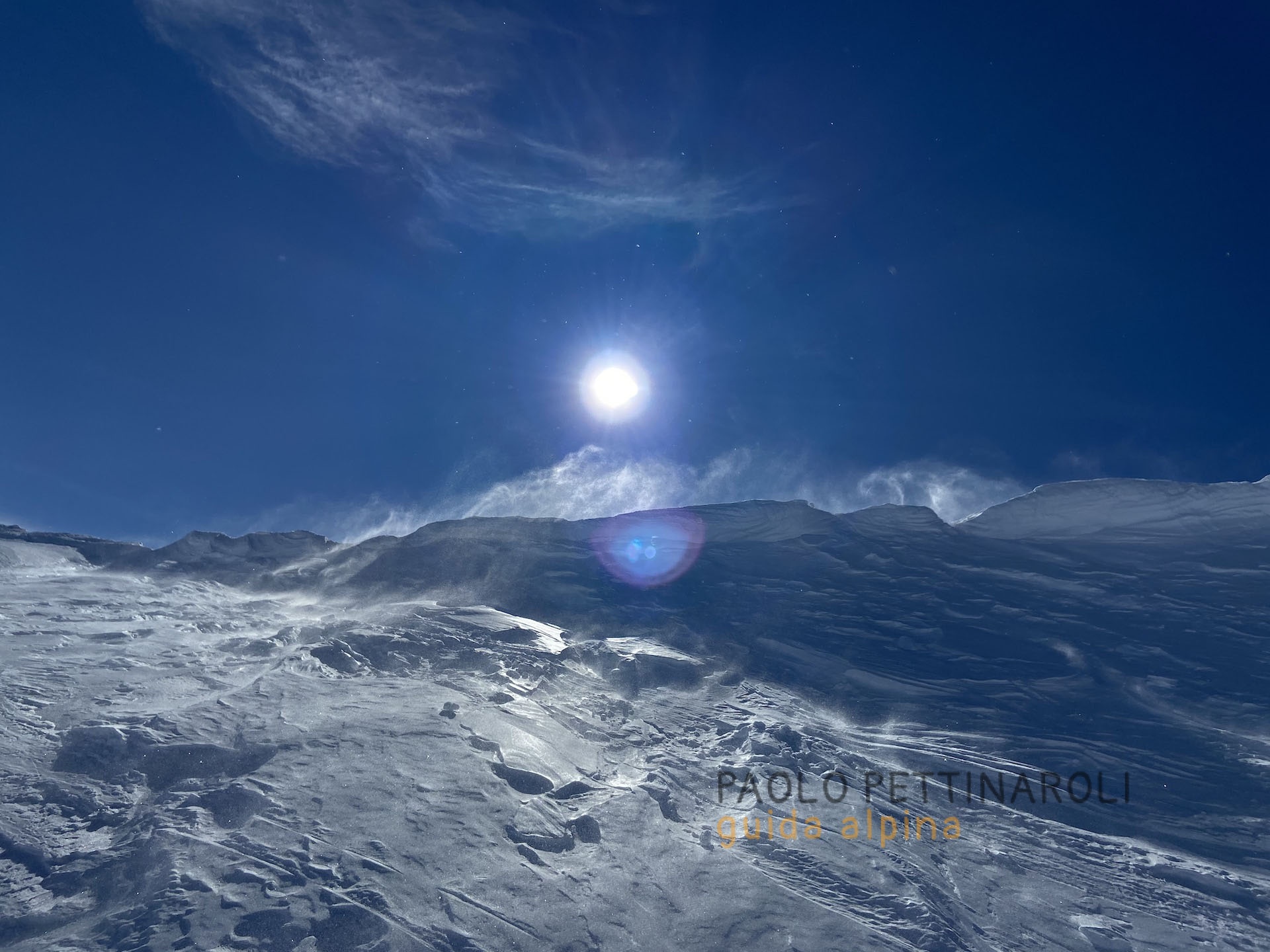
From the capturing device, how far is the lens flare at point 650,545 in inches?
1686

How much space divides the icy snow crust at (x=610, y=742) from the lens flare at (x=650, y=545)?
4.25ft

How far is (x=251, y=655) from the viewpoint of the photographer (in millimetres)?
28203

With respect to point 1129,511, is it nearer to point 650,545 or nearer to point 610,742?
point 650,545

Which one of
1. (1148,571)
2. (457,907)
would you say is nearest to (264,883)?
(457,907)

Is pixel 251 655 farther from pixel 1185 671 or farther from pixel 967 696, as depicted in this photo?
pixel 1185 671

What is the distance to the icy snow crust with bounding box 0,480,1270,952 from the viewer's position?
15344mm

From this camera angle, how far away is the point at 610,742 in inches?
925

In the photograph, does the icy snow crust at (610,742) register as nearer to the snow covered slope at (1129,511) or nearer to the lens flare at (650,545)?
the lens flare at (650,545)

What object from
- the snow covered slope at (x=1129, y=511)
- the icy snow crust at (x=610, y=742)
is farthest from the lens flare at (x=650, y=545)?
the snow covered slope at (x=1129, y=511)

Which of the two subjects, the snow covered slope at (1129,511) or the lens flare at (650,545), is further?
the snow covered slope at (1129,511)

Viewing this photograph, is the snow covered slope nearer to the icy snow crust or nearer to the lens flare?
the icy snow crust

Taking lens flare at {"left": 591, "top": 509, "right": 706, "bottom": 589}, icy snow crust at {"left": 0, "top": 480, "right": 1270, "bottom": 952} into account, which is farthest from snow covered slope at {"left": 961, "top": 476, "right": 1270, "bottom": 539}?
lens flare at {"left": 591, "top": 509, "right": 706, "bottom": 589}

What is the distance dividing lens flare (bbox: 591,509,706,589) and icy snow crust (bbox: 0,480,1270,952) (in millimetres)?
1294

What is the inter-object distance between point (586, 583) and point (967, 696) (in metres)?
19.0
